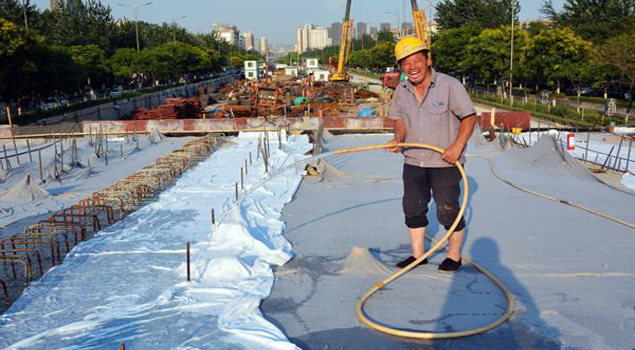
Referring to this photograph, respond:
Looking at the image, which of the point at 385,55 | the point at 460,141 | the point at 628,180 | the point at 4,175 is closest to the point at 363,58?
the point at 385,55

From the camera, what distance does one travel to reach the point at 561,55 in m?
39.0

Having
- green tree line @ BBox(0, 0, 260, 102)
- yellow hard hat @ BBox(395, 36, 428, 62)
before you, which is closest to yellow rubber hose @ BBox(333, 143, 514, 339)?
yellow hard hat @ BBox(395, 36, 428, 62)

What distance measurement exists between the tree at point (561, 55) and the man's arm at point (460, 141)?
3603cm

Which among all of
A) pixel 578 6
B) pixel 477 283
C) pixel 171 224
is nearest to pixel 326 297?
pixel 477 283

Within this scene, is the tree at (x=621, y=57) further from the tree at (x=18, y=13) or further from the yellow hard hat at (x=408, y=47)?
the tree at (x=18, y=13)

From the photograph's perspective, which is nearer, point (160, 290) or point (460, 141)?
point (460, 141)

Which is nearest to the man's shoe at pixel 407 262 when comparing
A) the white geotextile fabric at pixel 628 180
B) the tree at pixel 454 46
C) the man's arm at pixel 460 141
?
the man's arm at pixel 460 141

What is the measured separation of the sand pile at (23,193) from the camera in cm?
1188

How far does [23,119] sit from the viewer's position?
30.5m

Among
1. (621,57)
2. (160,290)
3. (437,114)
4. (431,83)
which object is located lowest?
(160,290)

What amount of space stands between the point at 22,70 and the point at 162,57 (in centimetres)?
3068

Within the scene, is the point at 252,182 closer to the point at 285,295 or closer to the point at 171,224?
the point at 171,224

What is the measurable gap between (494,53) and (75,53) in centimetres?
3392

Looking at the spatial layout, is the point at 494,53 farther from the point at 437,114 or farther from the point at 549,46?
the point at 437,114
